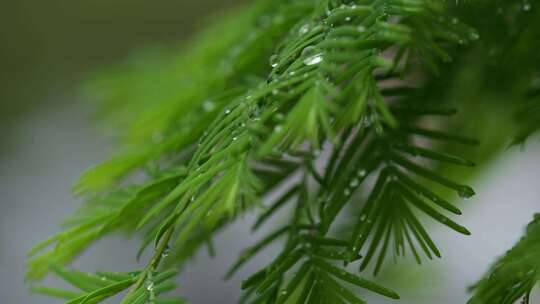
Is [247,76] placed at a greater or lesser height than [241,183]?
greater

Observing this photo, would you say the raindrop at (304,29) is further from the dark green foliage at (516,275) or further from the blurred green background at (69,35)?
the blurred green background at (69,35)

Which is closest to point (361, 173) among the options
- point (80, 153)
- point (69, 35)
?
point (80, 153)

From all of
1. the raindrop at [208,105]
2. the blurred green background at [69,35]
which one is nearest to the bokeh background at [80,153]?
the blurred green background at [69,35]

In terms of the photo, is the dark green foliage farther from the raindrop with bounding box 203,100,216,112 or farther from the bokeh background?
the bokeh background

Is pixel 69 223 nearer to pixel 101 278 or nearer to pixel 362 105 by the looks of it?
pixel 101 278

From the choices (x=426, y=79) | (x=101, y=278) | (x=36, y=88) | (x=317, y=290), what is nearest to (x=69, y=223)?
(x=101, y=278)
